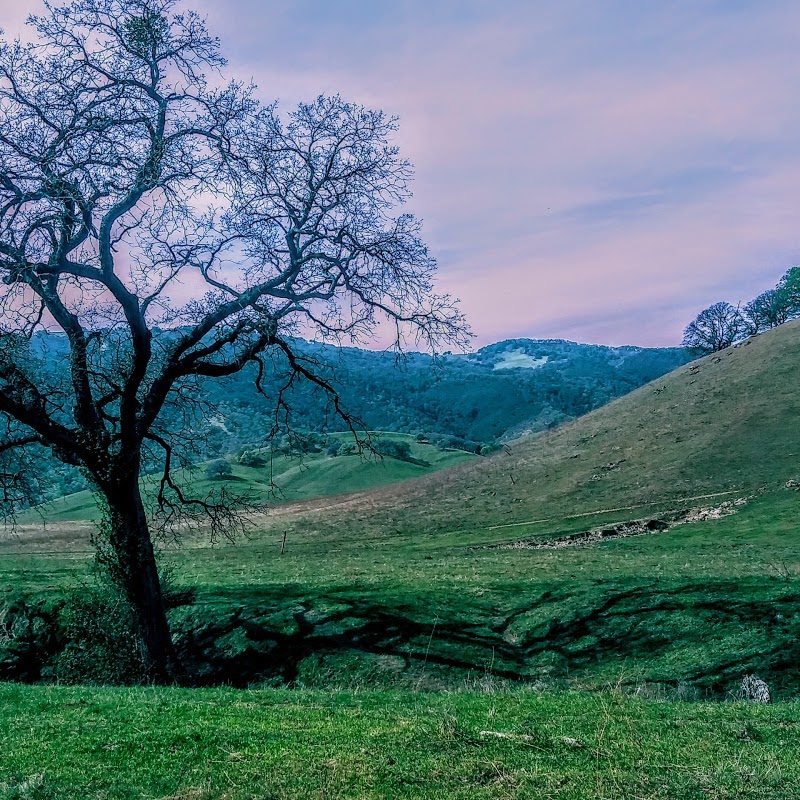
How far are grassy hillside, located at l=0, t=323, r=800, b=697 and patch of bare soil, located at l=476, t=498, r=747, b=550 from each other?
23.7 inches

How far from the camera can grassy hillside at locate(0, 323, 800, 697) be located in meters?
15.9

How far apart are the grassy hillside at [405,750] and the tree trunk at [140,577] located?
5.49m

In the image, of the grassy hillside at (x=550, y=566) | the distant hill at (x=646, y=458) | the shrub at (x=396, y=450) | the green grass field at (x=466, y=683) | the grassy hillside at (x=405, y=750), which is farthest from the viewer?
the shrub at (x=396, y=450)

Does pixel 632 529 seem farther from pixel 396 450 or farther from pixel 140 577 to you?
pixel 396 450

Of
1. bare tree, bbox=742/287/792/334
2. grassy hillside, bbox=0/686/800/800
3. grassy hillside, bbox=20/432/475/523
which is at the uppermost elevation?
bare tree, bbox=742/287/792/334

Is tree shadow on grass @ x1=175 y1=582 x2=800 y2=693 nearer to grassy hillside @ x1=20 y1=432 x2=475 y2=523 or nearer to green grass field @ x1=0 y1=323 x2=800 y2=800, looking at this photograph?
green grass field @ x1=0 y1=323 x2=800 y2=800

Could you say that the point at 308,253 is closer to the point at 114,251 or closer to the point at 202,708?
the point at 114,251

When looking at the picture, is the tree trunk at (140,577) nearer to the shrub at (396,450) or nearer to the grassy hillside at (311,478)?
the grassy hillside at (311,478)

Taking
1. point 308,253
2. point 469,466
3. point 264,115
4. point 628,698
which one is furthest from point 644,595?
point 469,466

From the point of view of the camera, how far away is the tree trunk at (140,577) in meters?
15.7

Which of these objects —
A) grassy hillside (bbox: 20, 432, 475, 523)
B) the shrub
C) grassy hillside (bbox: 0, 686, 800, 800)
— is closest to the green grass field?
grassy hillside (bbox: 0, 686, 800, 800)

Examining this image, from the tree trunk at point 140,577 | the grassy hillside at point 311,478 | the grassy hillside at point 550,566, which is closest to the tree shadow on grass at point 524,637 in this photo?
the grassy hillside at point 550,566

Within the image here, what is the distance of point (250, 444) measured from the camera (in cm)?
13425

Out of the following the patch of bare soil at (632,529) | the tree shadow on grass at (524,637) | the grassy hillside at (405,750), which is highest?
the grassy hillside at (405,750)
